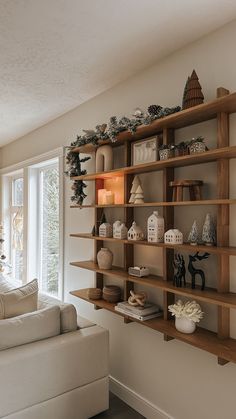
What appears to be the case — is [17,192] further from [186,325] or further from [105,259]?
[186,325]

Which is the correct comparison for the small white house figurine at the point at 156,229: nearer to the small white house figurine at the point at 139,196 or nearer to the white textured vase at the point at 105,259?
the small white house figurine at the point at 139,196

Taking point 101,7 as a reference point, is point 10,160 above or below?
below

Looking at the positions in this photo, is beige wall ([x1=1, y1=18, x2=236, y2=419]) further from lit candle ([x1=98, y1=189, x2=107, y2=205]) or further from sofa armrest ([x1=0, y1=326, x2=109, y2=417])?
sofa armrest ([x1=0, y1=326, x2=109, y2=417])

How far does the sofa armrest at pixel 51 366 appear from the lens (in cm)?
174

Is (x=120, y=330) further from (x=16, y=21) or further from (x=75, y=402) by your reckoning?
(x=16, y=21)

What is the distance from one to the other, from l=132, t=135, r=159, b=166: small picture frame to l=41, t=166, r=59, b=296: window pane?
1749 mm

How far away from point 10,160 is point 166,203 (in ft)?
11.5

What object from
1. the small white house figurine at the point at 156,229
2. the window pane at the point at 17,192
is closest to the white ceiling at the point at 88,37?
the small white house figurine at the point at 156,229

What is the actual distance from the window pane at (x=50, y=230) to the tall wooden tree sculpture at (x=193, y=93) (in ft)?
7.53

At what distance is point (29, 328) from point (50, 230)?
1.98 m

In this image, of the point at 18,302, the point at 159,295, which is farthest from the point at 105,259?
the point at 18,302

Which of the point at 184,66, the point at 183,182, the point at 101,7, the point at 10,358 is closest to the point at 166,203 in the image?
the point at 183,182

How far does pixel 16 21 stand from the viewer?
5.59ft

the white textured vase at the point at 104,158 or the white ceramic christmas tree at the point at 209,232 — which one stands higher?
the white textured vase at the point at 104,158
